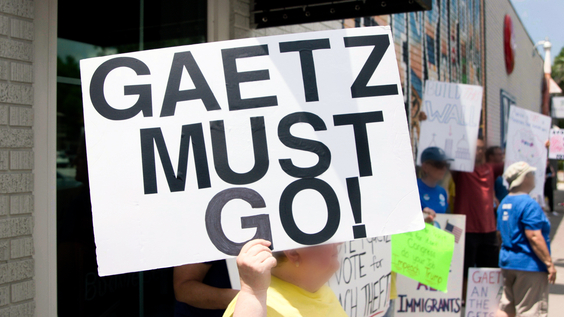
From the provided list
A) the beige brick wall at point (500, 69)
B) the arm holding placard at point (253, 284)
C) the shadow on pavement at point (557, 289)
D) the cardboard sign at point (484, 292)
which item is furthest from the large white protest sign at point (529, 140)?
the beige brick wall at point (500, 69)

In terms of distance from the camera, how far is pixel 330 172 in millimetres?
1602

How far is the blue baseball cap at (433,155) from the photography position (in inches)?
186

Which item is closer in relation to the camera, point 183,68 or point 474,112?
point 183,68

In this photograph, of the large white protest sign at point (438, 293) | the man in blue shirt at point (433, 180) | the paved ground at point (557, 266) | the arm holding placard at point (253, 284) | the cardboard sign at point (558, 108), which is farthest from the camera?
the cardboard sign at point (558, 108)

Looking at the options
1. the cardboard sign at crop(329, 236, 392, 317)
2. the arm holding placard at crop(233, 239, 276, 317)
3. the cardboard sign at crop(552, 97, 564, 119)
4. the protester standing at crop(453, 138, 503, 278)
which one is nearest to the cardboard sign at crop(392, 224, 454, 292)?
the cardboard sign at crop(329, 236, 392, 317)

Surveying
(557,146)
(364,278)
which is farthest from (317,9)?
(557,146)

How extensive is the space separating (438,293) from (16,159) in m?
3.36

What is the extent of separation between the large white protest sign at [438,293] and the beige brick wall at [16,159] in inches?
110

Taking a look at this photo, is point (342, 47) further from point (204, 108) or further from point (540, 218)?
point (540, 218)

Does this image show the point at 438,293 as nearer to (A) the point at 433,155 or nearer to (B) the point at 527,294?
(B) the point at 527,294

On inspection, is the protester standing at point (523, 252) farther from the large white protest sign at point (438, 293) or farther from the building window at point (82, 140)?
the building window at point (82, 140)

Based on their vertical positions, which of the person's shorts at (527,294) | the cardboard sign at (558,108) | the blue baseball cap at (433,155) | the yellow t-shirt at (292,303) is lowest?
the person's shorts at (527,294)

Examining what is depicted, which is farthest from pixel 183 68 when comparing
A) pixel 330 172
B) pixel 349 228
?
pixel 349 228

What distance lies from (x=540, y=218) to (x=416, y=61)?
5.16 metres
